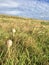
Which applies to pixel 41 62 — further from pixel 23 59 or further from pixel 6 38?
pixel 6 38

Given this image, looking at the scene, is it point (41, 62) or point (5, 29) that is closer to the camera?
point (41, 62)

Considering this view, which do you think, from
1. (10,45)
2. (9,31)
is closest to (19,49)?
(10,45)

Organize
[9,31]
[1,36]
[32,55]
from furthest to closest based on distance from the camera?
[9,31], [1,36], [32,55]

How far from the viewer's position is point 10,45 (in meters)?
7.12

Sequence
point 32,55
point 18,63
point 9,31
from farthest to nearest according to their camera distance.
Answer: point 9,31 < point 32,55 < point 18,63

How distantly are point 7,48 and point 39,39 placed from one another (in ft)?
4.96

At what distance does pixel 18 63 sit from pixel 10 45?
67 cm

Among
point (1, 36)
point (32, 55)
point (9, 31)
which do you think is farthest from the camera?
point (9, 31)

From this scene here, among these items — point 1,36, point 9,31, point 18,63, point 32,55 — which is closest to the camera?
point 18,63

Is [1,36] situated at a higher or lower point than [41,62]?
higher

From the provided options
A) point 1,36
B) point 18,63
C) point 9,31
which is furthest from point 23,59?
point 9,31

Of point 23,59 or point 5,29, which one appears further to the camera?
point 5,29

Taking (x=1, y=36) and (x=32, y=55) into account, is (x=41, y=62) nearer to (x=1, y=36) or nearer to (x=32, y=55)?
(x=32, y=55)

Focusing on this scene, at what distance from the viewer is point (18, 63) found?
670cm
